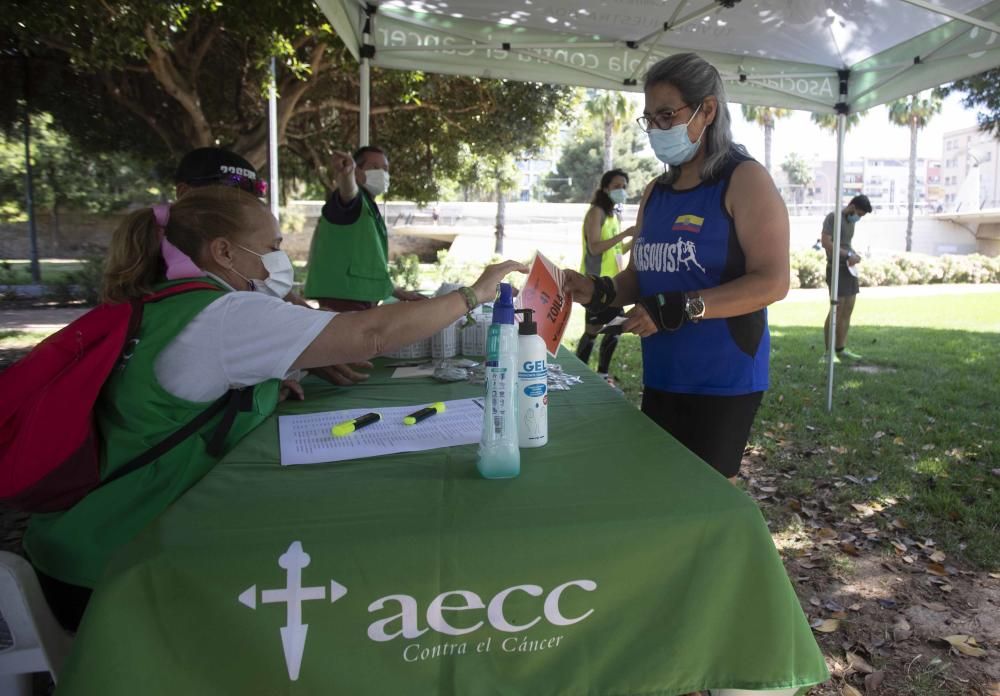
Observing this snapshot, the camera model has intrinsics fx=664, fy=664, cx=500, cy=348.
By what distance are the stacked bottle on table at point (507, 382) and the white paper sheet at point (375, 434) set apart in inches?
8.5

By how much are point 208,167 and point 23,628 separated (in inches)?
72.6

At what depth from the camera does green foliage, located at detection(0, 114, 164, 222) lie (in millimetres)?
17922

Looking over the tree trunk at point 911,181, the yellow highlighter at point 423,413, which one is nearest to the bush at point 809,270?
the tree trunk at point 911,181

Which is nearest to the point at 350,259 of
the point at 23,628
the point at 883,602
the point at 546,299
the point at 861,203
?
the point at 546,299

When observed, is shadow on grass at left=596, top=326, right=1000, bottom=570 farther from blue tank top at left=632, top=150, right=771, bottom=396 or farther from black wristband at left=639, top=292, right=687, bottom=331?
black wristband at left=639, top=292, right=687, bottom=331

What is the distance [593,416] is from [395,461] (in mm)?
590

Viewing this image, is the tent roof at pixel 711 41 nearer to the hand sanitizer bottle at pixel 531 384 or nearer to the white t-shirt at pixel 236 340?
the white t-shirt at pixel 236 340

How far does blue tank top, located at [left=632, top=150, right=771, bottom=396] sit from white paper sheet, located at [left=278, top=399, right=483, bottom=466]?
0.61 meters

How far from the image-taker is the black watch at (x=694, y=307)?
170cm

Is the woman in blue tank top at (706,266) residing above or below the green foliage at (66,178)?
below

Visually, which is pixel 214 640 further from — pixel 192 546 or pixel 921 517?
pixel 921 517

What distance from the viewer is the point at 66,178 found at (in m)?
20.4

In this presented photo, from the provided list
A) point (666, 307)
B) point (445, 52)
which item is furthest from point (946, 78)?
point (666, 307)

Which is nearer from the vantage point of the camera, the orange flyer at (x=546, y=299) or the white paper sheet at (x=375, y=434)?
the white paper sheet at (x=375, y=434)
